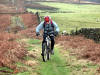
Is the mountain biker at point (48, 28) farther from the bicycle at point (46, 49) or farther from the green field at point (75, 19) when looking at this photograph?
the green field at point (75, 19)

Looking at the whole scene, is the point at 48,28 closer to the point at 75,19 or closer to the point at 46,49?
the point at 46,49

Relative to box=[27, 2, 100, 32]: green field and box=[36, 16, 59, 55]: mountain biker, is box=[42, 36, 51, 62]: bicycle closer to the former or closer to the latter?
→ box=[36, 16, 59, 55]: mountain biker

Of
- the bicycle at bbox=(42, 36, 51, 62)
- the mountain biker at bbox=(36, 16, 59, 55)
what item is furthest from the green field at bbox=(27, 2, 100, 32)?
the mountain biker at bbox=(36, 16, 59, 55)

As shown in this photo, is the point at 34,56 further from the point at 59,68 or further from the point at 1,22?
the point at 1,22

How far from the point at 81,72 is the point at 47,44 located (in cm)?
298

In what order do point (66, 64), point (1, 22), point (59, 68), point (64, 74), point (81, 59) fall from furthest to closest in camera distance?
point (1, 22) < point (81, 59) < point (66, 64) < point (59, 68) < point (64, 74)

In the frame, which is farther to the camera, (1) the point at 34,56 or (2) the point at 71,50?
(2) the point at 71,50

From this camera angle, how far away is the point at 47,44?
12859 millimetres

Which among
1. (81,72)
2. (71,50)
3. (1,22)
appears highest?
(81,72)

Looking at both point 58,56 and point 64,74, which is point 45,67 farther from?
point 58,56

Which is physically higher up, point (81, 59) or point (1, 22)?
point (81, 59)

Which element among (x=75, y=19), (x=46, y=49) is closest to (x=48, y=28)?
(x=46, y=49)

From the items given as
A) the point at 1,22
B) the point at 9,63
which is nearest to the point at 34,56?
the point at 9,63

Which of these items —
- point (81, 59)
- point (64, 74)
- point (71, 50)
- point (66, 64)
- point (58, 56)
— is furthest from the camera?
point (71, 50)
